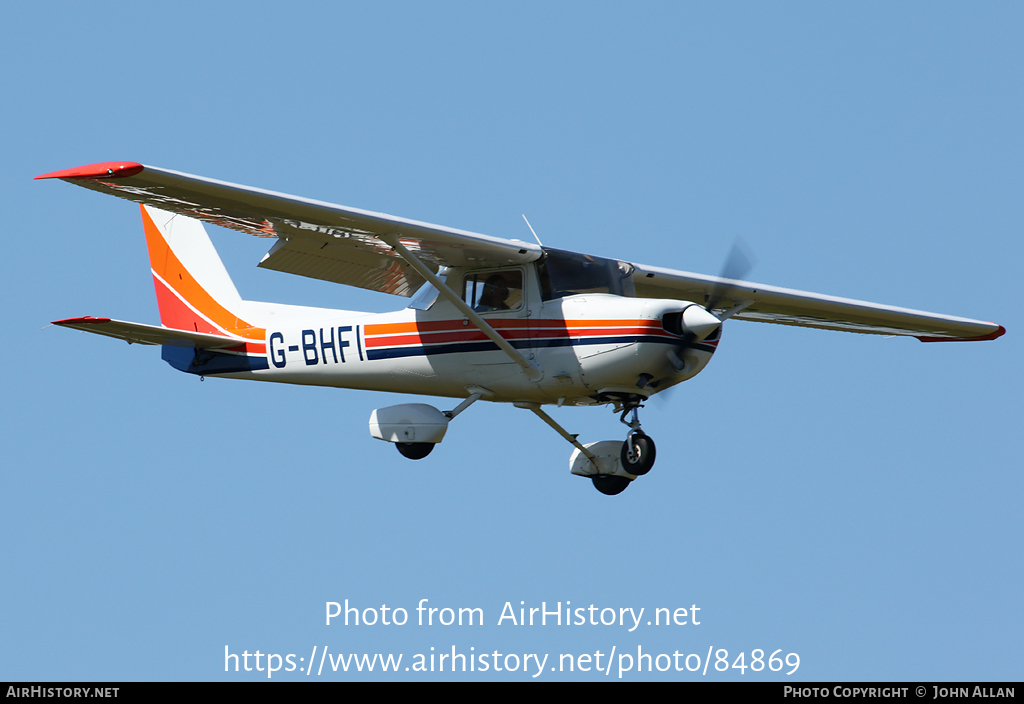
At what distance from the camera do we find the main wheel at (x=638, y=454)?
12.9m

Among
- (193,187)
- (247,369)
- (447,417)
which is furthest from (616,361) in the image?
(247,369)

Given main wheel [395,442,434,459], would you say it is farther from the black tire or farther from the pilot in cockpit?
the black tire

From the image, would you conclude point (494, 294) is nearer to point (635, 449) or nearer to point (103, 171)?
point (635, 449)

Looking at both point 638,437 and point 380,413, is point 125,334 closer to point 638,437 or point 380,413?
point 380,413

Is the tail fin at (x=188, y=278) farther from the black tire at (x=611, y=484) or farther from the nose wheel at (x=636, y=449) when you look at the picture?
the nose wheel at (x=636, y=449)

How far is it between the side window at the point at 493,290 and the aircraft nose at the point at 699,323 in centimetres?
184

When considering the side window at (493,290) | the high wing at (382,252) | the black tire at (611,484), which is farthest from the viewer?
the black tire at (611,484)

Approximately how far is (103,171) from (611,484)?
662 cm

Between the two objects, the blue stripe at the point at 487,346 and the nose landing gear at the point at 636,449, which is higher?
the blue stripe at the point at 487,346

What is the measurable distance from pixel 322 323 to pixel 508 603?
4439mm

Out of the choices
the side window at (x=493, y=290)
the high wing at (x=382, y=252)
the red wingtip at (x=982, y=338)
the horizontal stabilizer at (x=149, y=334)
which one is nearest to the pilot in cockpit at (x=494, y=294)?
the side window at (x=493, y=290)

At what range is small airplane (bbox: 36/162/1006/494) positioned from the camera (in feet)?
39.8

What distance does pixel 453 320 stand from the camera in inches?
527

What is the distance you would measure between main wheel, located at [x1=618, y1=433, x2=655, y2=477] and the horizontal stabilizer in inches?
197
